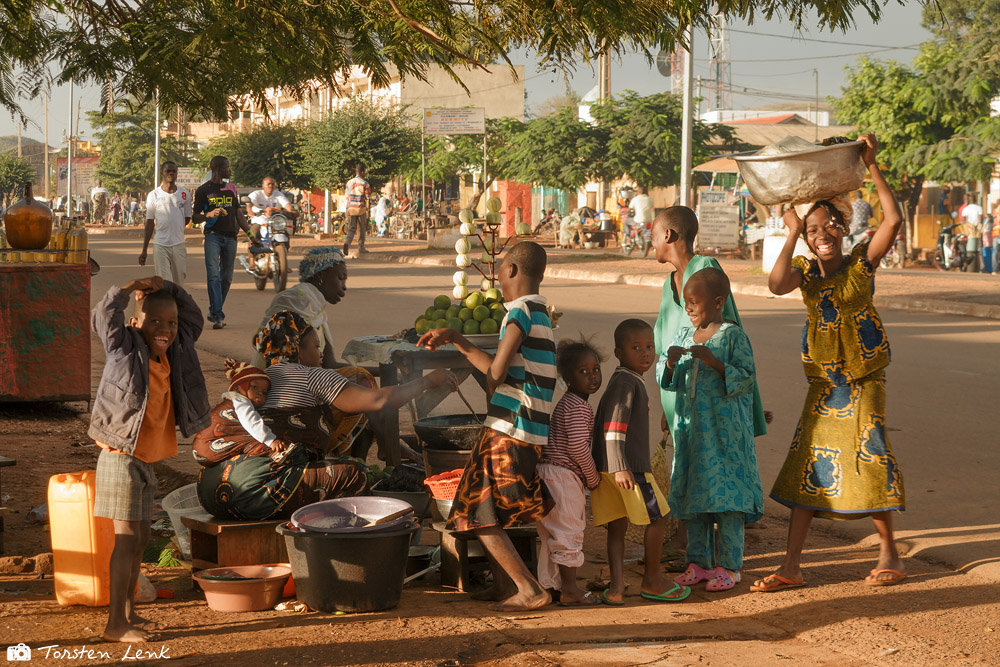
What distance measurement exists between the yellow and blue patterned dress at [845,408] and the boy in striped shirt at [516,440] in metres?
1.14

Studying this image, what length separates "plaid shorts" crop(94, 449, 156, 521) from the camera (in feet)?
13.3

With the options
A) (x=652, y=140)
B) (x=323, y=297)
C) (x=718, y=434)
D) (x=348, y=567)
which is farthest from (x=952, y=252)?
(x=348, y=567)

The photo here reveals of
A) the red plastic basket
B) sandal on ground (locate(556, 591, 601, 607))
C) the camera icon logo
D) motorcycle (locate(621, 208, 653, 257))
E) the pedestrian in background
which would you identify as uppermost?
the pedestrian in background

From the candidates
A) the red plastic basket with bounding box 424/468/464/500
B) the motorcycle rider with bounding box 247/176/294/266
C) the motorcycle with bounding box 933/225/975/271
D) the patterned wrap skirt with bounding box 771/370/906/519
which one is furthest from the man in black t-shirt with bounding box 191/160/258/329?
the motorcycle with bounding box 933/225/975/271

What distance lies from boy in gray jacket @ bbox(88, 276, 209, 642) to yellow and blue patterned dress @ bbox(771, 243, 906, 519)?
256 centimetres

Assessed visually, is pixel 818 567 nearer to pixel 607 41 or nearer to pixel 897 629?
pixel 897 629

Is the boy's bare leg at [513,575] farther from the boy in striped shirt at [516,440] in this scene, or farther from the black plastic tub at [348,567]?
the black plastic tub at [348,567]

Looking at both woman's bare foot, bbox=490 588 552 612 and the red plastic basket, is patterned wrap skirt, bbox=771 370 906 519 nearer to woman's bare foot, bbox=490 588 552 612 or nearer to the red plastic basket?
woman's bare foot, bbox=490 588 552 612

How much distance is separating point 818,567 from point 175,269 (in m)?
9.46

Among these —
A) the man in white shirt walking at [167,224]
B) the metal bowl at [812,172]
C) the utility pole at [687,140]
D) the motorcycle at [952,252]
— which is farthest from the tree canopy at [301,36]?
the motorcycle at [952,252]

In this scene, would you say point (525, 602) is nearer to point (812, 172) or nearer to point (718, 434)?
point (718, 434)

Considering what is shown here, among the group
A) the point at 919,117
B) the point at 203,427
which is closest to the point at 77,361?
the point at 203,427

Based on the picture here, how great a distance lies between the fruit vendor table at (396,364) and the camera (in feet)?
19.7

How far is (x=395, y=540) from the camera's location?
A: 4336 mm
